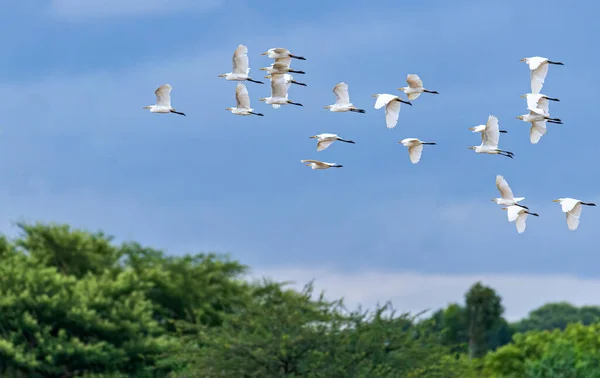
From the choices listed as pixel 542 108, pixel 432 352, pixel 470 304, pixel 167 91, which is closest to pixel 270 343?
pixel 432 352

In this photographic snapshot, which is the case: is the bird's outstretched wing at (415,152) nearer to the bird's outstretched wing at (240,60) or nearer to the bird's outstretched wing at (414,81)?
the bird's outstretched wing at (414,81)

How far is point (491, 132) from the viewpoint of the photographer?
13.8 metres

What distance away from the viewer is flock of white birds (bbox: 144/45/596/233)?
44.3 ft

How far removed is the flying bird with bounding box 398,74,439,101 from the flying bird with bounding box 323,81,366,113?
70 centimetres

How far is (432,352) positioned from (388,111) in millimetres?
15344

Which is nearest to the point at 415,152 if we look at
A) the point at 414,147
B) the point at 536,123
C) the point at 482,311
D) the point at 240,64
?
the point at 414,147

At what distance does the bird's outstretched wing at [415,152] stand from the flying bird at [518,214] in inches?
52.6

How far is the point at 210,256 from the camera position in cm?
5041

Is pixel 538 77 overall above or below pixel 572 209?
above

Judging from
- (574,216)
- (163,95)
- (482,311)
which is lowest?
(574,216)

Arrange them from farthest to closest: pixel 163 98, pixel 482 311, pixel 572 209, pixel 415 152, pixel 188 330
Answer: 1. pixel 482 311
2. pixel 188 330
3. pixel 163 98
4. pixel 415 152
5. pixel 572 209

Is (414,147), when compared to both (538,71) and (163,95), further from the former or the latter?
(163,95)

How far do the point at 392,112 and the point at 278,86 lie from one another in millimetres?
1498

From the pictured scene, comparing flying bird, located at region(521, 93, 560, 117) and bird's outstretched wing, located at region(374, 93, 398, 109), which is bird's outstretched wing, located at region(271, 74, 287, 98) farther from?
flying bird, located at region(521, 93, 560, 117)
